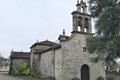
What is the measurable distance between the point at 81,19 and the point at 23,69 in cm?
1664

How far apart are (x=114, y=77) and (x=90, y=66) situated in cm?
457

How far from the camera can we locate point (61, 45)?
2662 centimetres

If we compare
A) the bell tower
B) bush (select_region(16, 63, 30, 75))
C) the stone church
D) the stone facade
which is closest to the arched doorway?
the stone church

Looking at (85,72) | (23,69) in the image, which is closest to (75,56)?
(85,72)

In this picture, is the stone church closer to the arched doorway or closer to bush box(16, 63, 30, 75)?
the arched doorway

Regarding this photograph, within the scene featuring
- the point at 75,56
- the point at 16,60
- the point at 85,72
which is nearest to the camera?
the point at 75,56

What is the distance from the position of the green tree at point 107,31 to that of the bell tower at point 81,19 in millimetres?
10135

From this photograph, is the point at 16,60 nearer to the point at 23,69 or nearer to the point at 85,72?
the point at 23,69

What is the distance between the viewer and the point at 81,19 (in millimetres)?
29047

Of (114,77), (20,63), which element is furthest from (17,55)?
(114,77)

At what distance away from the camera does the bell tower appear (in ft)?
93.0

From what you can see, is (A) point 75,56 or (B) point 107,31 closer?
(B) point 107,31

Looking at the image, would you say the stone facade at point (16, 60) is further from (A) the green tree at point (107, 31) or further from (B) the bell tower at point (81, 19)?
(A) the green tree at point (107, 31)

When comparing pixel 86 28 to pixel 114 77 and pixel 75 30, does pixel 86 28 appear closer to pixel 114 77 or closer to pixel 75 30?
pixel 75 30
